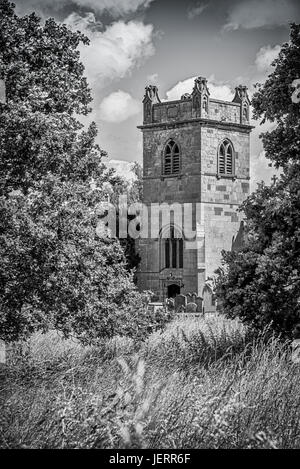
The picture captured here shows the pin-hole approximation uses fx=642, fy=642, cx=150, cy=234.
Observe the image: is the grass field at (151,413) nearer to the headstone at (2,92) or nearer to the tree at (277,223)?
the tree at (277,223)

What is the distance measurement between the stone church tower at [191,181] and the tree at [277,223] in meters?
26.6

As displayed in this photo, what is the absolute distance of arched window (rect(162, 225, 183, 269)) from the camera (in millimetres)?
40375

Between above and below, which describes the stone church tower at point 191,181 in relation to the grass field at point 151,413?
above

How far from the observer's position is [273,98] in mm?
11648

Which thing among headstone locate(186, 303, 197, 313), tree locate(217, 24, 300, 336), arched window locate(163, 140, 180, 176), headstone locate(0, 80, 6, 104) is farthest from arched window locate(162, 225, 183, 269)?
headstone locate(0, 80, 6, 104)

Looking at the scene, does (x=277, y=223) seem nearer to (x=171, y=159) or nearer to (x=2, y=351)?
(x=2, y=351)

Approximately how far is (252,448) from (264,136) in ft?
26.1

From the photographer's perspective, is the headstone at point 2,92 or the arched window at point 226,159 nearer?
the headstone at point 2,92

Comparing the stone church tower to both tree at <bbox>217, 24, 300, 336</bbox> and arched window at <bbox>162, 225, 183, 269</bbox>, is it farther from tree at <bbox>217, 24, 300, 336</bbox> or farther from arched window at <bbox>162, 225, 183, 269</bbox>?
tree at <bbox>217, 24, 300, 336</bbox>

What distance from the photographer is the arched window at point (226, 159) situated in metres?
40.8

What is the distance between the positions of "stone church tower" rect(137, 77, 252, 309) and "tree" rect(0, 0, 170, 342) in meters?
25.9

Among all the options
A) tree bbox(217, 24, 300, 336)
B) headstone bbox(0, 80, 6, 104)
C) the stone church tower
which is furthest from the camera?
the stone church tower

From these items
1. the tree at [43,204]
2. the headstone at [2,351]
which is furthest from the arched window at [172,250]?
the headstone at [2,351]
